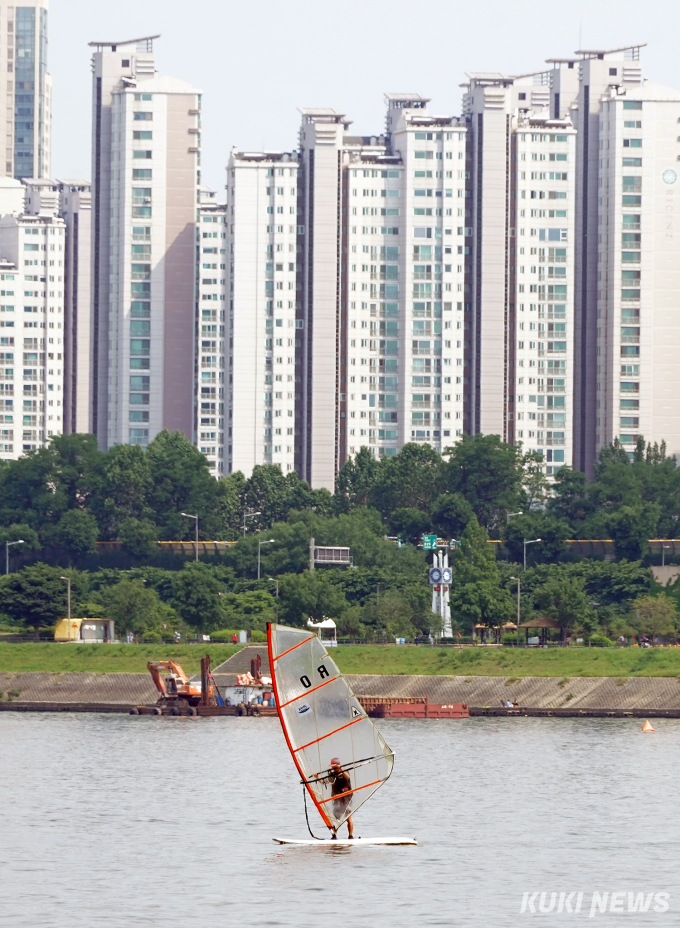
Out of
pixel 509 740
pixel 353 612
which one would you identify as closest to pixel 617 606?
pixel 353 612

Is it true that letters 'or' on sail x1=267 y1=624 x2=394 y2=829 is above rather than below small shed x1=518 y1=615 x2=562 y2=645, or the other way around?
above

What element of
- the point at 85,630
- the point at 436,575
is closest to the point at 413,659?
the point at 436,575

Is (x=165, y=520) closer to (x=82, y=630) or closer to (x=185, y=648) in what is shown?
(x=82, y=630)

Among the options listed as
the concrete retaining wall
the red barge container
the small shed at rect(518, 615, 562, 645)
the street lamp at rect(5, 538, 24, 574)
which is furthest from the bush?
the street lamp at rect(5, 538, 24, 574)

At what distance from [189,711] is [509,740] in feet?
87.8

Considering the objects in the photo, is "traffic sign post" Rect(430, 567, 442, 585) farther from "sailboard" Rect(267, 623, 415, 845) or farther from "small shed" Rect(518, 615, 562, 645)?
"sailboard" Rect(267, 623, 415, 845)

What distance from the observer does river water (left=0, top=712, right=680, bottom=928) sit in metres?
45.1

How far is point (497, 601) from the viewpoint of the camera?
153 m

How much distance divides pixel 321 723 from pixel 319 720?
0.11m

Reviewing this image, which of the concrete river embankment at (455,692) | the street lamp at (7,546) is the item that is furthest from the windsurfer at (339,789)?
the street lamp at (7,546)

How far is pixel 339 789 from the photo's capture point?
53656 mm

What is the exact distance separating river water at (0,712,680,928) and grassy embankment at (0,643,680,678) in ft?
105

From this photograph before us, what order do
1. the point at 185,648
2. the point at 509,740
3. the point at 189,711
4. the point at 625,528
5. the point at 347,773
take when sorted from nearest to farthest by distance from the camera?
the point at 347,773
the point at 509,740
the point at 189,711
the point at 185,648
the point at 625,528

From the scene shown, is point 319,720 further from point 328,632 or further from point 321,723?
point 328,632
